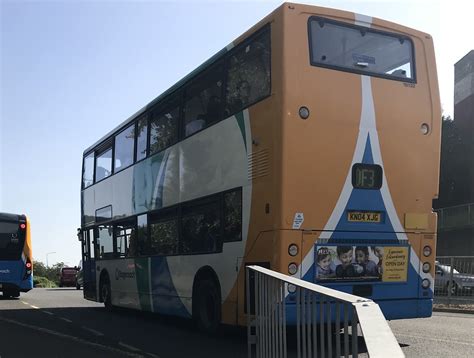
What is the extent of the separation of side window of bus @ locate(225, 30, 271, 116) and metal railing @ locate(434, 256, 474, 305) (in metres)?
9.91

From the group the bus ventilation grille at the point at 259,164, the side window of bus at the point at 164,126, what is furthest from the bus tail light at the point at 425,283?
the side window of bus at the point at 164,126

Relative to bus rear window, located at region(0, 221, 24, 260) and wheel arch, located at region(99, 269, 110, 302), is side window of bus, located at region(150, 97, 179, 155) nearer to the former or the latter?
wheel arch, located at region(99, 269, 110, 302)

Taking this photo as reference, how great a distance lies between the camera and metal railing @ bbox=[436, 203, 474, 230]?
115 feet

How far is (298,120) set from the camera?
24.3 ft

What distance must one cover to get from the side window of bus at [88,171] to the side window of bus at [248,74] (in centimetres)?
837

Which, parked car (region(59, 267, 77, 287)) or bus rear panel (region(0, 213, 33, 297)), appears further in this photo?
parked car (region(59, 267, 77, 287))

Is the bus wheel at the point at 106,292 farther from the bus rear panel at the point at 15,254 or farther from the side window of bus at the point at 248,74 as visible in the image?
the side window of bus at the point at 248,74

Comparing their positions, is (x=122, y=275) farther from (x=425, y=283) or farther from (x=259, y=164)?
(x=425, y=283)

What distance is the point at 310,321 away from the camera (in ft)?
13.5

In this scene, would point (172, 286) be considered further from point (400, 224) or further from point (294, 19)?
point (294, 19)

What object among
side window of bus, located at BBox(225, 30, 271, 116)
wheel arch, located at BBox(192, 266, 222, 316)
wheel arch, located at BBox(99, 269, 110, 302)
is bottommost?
wheel arch, located at BBox(99, 269, 110, 302)

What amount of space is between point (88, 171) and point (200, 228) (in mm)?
8071

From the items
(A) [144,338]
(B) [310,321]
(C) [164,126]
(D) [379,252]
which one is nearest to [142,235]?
(C) [164,126]

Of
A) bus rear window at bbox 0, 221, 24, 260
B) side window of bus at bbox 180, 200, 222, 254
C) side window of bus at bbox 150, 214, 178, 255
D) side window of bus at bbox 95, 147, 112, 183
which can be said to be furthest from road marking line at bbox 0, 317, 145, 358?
bus rear window at bbox 0, 221, 24, 260
